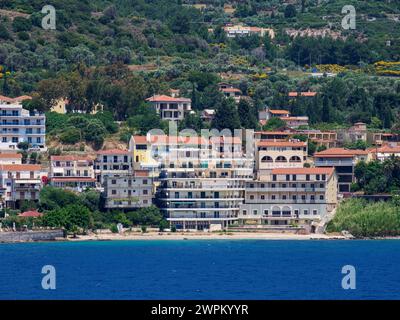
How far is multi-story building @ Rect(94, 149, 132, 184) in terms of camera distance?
7859 cm

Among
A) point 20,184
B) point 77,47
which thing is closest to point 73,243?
point 20,184

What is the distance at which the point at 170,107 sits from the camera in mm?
89438

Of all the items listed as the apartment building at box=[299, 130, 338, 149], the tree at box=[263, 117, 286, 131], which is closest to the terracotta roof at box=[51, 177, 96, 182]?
the tree at box=[263, 117, 286, 131]

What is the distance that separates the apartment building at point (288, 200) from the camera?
75.5m

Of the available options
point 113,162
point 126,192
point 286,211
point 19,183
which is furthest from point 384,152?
point 19,183

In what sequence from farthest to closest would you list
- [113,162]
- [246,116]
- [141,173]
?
[246,116]
[113,162]
[141,173]

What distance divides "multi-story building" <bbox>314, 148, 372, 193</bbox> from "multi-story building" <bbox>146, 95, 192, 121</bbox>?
11893mm

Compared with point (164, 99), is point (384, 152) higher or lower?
lower

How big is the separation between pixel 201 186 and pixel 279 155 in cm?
737

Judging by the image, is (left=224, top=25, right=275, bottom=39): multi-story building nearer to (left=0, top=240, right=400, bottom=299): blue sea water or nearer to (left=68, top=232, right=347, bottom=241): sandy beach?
(left=68, top=232, right=347, bottom=241): sandy beach

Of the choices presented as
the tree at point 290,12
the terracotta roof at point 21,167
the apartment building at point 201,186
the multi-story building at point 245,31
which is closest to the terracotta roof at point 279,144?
the apartment building at point 201,186

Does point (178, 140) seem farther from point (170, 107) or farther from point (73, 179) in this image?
point (170, 107)

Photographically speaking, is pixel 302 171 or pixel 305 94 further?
pixel 305 94

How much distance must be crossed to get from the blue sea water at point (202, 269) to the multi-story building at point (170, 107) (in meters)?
19.3
